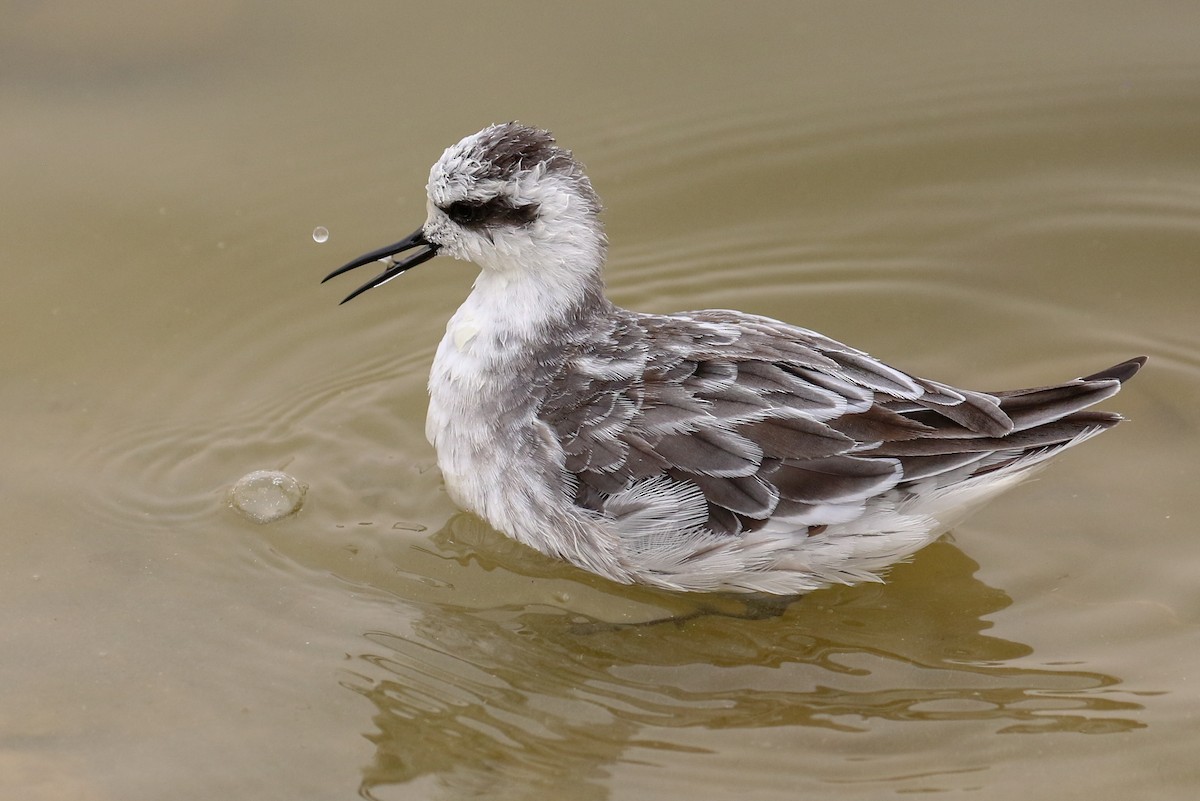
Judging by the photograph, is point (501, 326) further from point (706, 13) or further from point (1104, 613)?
point (706, 13)

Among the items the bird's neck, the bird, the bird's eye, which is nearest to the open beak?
the bird

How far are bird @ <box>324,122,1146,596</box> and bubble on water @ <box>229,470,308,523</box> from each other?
0.66 meters

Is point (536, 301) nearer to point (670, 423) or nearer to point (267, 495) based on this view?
point (670, 423)

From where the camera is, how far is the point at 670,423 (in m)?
5.20

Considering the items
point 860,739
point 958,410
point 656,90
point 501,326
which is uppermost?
point 656,90

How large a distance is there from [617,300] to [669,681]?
250cm

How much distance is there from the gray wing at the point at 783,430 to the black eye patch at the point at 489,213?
2.40ft

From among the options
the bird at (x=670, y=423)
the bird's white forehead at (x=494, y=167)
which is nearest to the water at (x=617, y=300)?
the bird at (x=670, y=423)

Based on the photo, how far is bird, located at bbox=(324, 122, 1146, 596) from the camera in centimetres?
511

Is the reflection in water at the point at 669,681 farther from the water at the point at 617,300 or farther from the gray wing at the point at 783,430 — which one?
the gray wing at the point at 783,430

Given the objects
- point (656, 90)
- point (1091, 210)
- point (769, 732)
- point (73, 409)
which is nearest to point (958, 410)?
point (769, 732)

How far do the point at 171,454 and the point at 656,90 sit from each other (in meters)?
3.43

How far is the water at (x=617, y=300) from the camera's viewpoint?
15.8 feet

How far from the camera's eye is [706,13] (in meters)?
8.05
